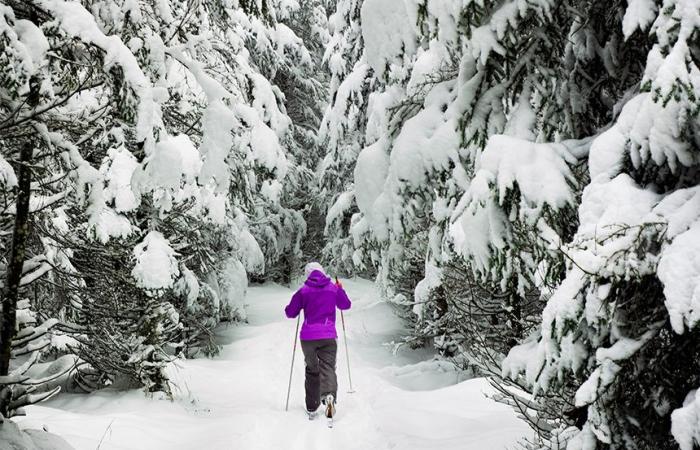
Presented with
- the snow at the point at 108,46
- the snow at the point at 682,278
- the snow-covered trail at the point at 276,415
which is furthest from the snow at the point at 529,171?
the snow-covered trail at the point at 276,415

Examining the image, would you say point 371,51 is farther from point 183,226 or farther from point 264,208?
point 264,208

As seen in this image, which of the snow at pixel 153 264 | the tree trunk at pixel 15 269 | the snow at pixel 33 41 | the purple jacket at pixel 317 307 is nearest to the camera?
the snow at pixel 33 41

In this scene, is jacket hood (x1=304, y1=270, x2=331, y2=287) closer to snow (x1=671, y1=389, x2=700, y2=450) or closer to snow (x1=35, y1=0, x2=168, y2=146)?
snow (x1=35, y1=0, x2=168, y2=146)

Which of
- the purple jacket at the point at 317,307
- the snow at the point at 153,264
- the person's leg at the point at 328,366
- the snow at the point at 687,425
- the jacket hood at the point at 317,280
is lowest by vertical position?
the person's leg at the point at 328,366

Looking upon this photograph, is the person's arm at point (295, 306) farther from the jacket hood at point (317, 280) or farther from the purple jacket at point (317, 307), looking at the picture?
the jacket hood at point (317, 280)

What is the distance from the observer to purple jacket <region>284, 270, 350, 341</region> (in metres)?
7.23

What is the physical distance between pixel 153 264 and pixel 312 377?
2509mm

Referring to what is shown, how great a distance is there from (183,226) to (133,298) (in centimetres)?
140

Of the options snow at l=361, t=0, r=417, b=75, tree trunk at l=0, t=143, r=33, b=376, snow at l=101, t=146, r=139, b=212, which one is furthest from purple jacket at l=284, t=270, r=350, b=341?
snow at l=361, t=0, r=417, b=75

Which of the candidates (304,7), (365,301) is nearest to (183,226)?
(365,301)

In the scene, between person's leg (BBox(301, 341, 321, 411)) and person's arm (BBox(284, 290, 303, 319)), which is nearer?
person's leg (BBox(301, 341, 321, 411))

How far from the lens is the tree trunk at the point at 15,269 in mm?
3834

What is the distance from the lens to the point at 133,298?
7.95m

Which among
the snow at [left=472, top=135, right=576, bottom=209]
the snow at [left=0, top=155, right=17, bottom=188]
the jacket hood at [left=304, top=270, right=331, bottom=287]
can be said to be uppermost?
the snow at [left=0, top=155, right=17, bottom=188]
